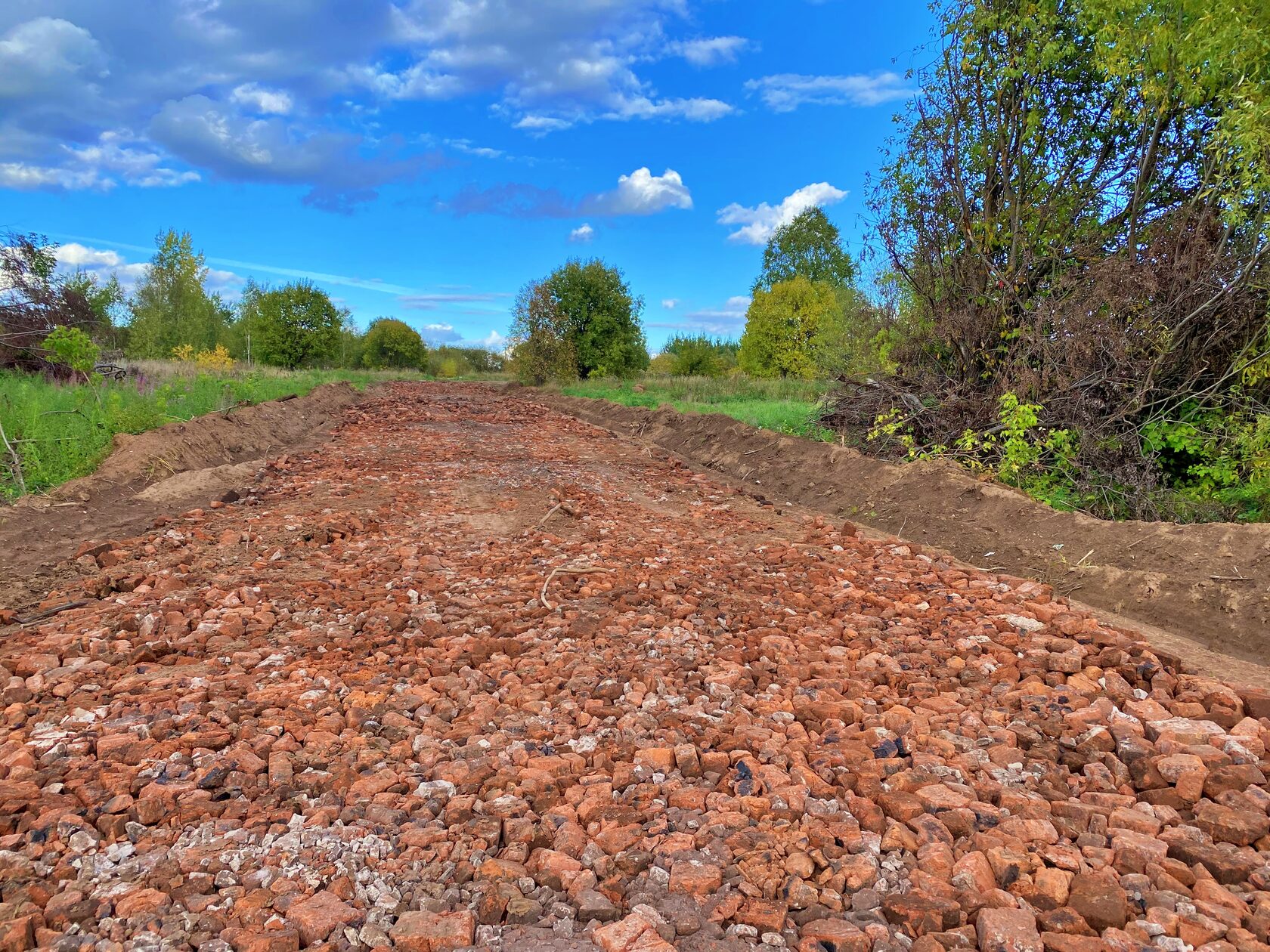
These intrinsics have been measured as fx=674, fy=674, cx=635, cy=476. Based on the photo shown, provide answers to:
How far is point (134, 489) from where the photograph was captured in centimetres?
719

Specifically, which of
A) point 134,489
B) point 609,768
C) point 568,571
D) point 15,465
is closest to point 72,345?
point 15,465

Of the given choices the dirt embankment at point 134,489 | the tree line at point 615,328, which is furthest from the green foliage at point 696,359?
the dirt embankment at point 134,489

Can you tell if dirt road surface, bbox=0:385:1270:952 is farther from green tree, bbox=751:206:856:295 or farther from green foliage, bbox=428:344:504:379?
green foliage, bbox=428:344:504:379

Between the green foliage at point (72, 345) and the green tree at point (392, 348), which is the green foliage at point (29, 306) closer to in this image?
the green foliage at point (72, 345)

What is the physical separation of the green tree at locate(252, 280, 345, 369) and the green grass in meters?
18.8

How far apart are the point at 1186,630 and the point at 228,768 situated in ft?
17.3

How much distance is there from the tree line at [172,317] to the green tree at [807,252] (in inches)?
1112

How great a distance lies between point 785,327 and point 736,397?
18.1 m

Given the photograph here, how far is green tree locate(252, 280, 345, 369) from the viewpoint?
39.3 metres

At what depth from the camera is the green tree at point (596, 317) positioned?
33.4 m

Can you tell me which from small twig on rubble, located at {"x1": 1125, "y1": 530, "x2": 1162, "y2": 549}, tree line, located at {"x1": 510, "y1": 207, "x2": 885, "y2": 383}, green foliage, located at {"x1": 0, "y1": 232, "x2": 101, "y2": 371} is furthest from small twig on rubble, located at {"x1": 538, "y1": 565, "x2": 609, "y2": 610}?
tree line, located at {"x1": 510, "y1": 207, "x2": 885, "y2": 383}

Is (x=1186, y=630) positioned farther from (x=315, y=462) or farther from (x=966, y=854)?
(x=315, y=462)

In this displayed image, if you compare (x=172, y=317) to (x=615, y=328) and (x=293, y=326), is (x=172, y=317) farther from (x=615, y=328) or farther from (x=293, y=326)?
(x=615, y=328)

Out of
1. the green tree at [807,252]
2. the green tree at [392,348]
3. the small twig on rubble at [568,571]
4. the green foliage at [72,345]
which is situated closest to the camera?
the small twig on rubble at [568,571]
